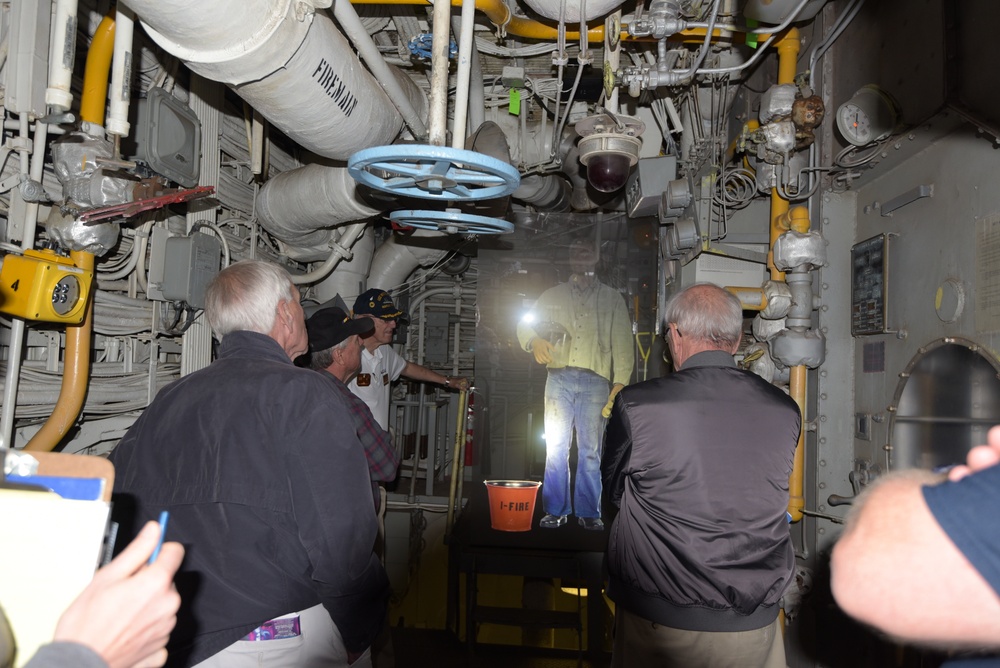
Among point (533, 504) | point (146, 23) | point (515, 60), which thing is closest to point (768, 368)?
point (533, 504)

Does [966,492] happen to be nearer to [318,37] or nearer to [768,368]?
[318,37]

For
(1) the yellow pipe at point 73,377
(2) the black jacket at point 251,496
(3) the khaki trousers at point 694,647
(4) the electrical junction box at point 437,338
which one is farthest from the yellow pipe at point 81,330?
(4) the electrical junction box at point 437,338

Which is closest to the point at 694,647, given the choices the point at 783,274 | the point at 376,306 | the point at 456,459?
the point at 783,274

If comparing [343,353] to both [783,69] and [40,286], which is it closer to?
[40,286]

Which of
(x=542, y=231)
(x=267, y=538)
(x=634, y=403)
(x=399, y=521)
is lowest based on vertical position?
(x=399, y=521)

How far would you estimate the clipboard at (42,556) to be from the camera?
692 millimetres

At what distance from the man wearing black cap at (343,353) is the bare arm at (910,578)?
2349 millimetres

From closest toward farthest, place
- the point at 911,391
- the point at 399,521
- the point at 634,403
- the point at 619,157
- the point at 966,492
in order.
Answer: the point at 966,492 → the point at 634,403 → the point at 911,391 → the point at 619,157 → the point at 399,521

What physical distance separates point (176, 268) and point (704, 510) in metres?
2.42

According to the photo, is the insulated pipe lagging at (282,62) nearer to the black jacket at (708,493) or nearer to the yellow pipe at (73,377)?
the yellow pipe at (73,377)

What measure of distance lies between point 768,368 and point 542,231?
1738 millimetres

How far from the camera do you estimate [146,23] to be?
1.65 m

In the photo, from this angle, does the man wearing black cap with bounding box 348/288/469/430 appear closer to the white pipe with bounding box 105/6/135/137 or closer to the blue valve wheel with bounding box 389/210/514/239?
the blue valve wheel with bounding box 389/210/514/239

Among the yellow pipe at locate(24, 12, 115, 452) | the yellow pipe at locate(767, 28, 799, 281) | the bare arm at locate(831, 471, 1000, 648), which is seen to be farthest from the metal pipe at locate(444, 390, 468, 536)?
the bare arm at locate(831, 471, 1000, 648)
